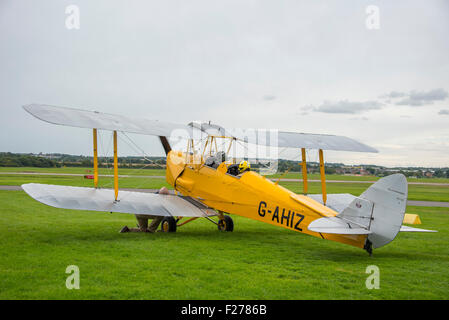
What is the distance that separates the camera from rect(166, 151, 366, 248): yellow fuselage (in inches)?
301

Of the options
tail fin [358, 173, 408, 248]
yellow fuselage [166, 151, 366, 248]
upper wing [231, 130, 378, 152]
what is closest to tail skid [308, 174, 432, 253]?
tail fin [358, 173, 408, 248]

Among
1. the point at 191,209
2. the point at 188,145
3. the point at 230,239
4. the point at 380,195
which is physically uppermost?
the point at 188,145

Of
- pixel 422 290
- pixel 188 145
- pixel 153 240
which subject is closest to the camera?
pixel 422 290

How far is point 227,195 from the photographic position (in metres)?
9.67

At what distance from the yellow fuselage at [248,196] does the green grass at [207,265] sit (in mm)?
637

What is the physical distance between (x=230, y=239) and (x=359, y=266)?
383 cm

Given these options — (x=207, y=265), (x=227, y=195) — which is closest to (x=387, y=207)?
(x=207, y=265)

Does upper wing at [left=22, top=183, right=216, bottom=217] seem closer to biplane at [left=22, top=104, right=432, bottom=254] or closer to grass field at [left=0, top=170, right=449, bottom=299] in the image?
biplane at [left=22, top=104, right=432, bottom=254]

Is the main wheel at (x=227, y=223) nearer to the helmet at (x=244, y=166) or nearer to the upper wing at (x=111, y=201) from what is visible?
the upper wing at (x=111, y=201)

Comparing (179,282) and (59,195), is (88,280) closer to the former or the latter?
(179,282)

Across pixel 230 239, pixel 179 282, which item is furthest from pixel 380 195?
pixel 230 239

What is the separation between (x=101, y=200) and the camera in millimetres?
9359

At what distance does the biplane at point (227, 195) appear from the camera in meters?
6.56

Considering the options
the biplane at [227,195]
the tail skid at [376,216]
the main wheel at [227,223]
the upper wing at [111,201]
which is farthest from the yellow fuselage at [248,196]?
the main wheel at [227,223]
